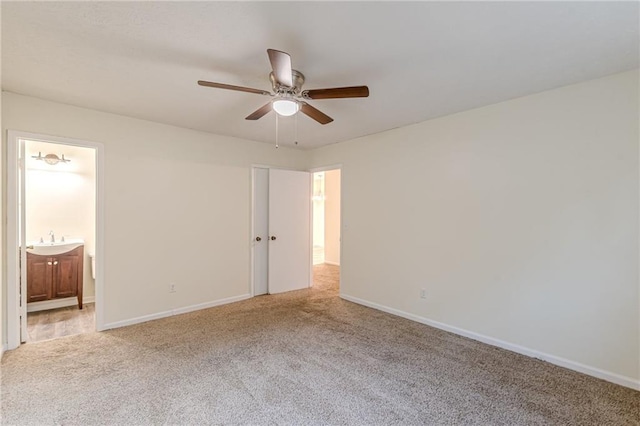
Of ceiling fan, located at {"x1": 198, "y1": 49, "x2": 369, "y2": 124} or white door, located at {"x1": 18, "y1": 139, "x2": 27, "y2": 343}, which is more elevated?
ceiling fan, located at {"x1": 198, "y1": 49, "x2": 369, "y2": 124}

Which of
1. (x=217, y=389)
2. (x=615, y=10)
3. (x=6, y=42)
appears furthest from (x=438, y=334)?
(x=6, y=42)

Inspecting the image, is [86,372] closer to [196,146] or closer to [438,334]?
[196,146]

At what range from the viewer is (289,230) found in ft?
16.8

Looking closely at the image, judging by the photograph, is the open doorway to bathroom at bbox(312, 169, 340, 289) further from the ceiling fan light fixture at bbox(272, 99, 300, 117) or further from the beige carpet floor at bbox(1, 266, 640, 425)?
the ceiling fan light fixture at bbox(272, 99, 300, 117)

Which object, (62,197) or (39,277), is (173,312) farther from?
(62,197)

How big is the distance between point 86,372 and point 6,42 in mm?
2583

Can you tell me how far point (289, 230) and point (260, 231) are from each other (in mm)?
530

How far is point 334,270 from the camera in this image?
686 cm

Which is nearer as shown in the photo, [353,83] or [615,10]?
[615,10]

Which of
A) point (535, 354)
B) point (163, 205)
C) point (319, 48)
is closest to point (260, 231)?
point (163, 205)

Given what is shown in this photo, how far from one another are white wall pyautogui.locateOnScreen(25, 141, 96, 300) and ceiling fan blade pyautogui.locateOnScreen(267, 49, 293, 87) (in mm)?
3666

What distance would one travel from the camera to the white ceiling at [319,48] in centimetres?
167

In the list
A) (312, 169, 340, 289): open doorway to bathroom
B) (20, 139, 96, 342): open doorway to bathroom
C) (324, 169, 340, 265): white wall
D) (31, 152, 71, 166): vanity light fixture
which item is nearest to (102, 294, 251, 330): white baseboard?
(20, 139, 96, 342): open doorway to bathroom

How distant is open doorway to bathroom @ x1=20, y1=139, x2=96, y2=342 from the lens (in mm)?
3854
